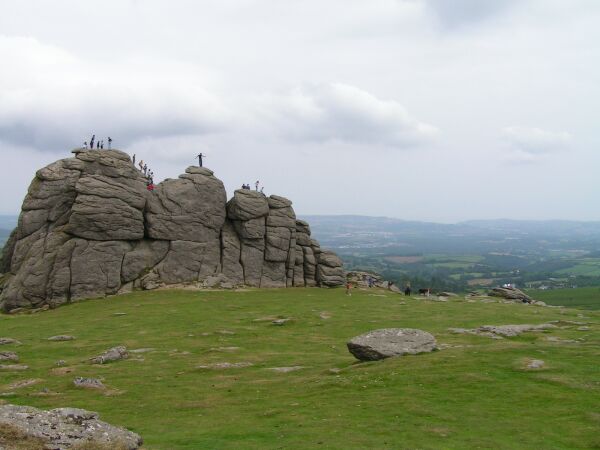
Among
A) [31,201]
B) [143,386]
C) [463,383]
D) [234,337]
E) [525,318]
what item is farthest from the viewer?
[31,201]

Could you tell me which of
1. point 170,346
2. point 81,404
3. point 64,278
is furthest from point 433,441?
point 64,278

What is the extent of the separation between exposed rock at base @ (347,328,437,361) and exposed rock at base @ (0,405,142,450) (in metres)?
22.4

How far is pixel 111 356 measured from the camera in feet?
164

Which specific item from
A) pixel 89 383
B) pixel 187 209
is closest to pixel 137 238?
pixel 187 209

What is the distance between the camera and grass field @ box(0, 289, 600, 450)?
27094mm

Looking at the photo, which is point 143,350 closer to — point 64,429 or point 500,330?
point 64,429

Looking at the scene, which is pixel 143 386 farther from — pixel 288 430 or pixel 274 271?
pixel 274 271

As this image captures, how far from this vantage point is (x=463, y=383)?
3503 cm

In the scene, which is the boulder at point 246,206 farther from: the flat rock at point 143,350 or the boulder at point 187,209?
the flat rock at point 143,350

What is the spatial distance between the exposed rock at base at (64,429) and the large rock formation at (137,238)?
221ft

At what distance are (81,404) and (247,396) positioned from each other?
11.2 m

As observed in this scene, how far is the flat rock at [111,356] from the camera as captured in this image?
4931cm

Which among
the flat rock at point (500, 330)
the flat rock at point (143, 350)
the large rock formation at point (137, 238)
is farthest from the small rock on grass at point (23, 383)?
the large rock formation at point (137, 238)

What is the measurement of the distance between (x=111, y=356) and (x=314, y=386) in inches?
882
